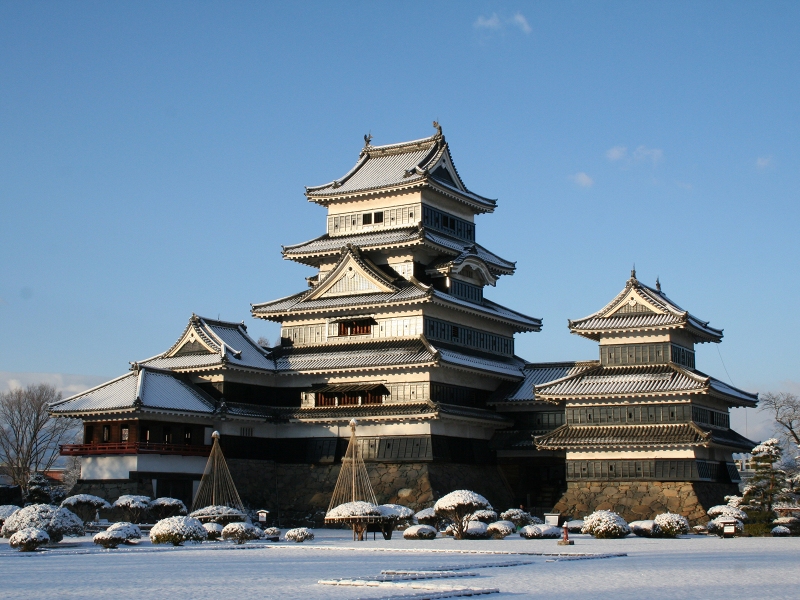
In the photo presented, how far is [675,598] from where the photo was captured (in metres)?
23.6

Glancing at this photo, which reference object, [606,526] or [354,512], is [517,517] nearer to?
[606,526]

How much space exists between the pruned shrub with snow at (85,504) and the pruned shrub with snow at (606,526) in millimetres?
25145

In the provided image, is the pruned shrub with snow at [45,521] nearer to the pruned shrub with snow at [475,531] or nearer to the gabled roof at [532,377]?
the pruned shrub with snow at [475,531]

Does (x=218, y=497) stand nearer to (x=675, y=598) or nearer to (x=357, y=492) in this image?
(x=357, y=492)

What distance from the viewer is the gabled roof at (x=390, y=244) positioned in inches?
2539

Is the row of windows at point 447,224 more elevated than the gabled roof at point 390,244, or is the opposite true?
the row of windows at point 447,224

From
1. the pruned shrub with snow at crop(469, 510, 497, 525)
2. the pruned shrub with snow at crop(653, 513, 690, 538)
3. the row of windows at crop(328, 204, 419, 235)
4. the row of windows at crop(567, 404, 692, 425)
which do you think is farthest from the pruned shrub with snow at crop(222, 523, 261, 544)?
the row of windows at crop(328, 204, 419, 235)

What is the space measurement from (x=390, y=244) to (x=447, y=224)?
616 cm

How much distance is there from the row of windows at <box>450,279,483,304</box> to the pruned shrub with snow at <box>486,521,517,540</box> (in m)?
19.4

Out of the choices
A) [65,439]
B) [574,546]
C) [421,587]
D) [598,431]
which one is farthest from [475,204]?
[65,439]

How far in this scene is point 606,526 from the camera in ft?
155

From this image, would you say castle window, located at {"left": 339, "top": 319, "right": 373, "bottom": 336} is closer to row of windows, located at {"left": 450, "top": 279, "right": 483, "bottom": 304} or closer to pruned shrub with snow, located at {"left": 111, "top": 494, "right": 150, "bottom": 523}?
row of windows, located at {"left": 450, "top": 279, "right": 483, "bottom": 304}

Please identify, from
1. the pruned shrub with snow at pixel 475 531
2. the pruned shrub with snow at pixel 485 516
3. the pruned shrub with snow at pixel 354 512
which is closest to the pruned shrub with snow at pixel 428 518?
the pruned shrub with snow at pixel 485 516

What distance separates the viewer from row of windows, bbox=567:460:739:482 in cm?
5538
